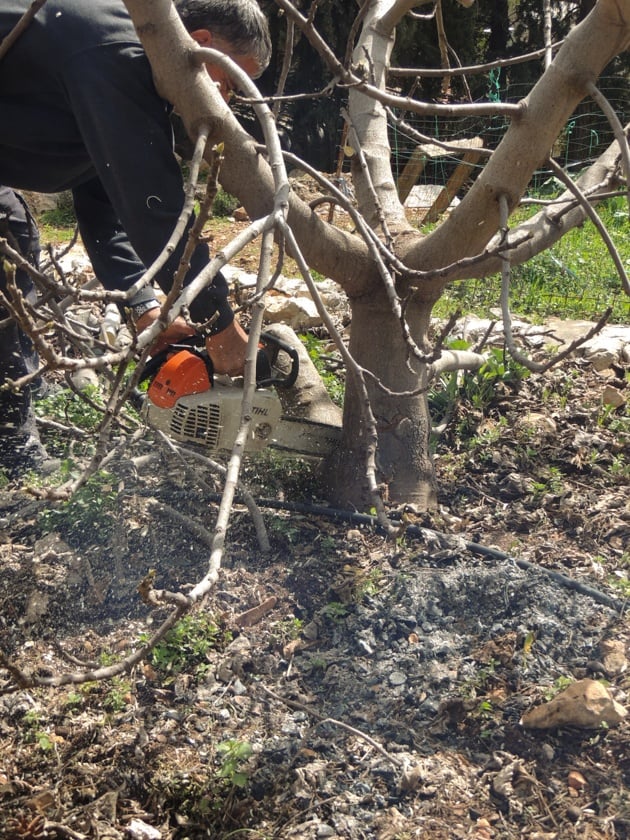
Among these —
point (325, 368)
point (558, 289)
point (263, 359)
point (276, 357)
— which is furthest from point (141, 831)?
point (558, 289)

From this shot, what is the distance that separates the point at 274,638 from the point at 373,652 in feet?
1.03

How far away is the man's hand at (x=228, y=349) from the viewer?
9.70 feet

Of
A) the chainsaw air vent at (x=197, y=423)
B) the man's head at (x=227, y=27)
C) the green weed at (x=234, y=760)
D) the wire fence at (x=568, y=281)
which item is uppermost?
the wire fence at (x=568, y=281)

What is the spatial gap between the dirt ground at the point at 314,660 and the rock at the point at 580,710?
0.03 meters

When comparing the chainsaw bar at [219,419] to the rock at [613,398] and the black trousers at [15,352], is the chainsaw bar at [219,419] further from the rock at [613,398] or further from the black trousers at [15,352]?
the rock at [613,398]

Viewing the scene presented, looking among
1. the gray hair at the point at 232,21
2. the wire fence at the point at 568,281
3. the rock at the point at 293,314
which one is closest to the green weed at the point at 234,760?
the gray hair at the point at 232,21

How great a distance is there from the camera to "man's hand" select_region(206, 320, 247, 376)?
296 cm

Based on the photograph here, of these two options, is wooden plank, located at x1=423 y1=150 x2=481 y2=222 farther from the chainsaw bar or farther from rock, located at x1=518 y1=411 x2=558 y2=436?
the chainsaw bar

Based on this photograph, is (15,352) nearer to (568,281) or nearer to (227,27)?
(227,27)

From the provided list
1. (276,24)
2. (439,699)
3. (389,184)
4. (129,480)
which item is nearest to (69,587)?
(129,480)

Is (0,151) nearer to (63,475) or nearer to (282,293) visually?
(63,475)

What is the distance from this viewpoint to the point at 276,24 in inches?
332

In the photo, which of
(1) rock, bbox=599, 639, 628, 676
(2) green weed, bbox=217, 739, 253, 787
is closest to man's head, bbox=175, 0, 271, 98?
(2) green weed, bbox=217, 739, 253, 787

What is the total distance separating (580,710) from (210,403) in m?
1.57
